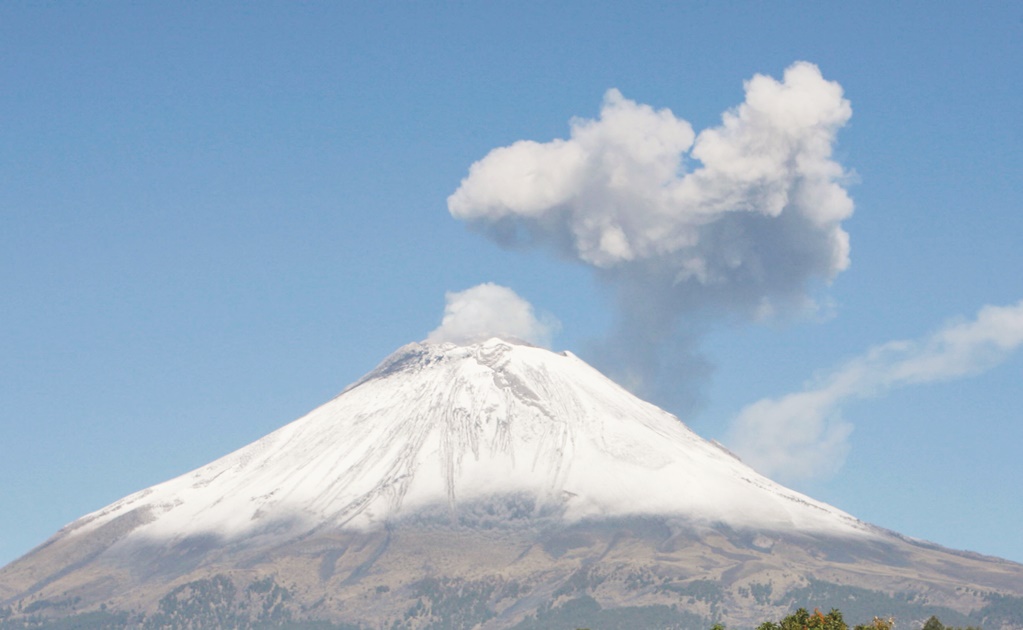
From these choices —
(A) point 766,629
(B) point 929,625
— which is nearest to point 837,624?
(A) point 766,629

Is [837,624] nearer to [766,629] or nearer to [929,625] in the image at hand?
[766,629]

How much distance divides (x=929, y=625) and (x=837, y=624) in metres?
55.5

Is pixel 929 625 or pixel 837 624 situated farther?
pixel 929 625

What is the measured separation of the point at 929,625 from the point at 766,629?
192 feet

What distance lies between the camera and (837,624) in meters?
124

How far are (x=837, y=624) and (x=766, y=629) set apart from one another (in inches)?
204

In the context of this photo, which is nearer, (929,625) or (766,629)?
(766,629)

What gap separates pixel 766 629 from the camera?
404ft

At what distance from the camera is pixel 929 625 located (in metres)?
176
